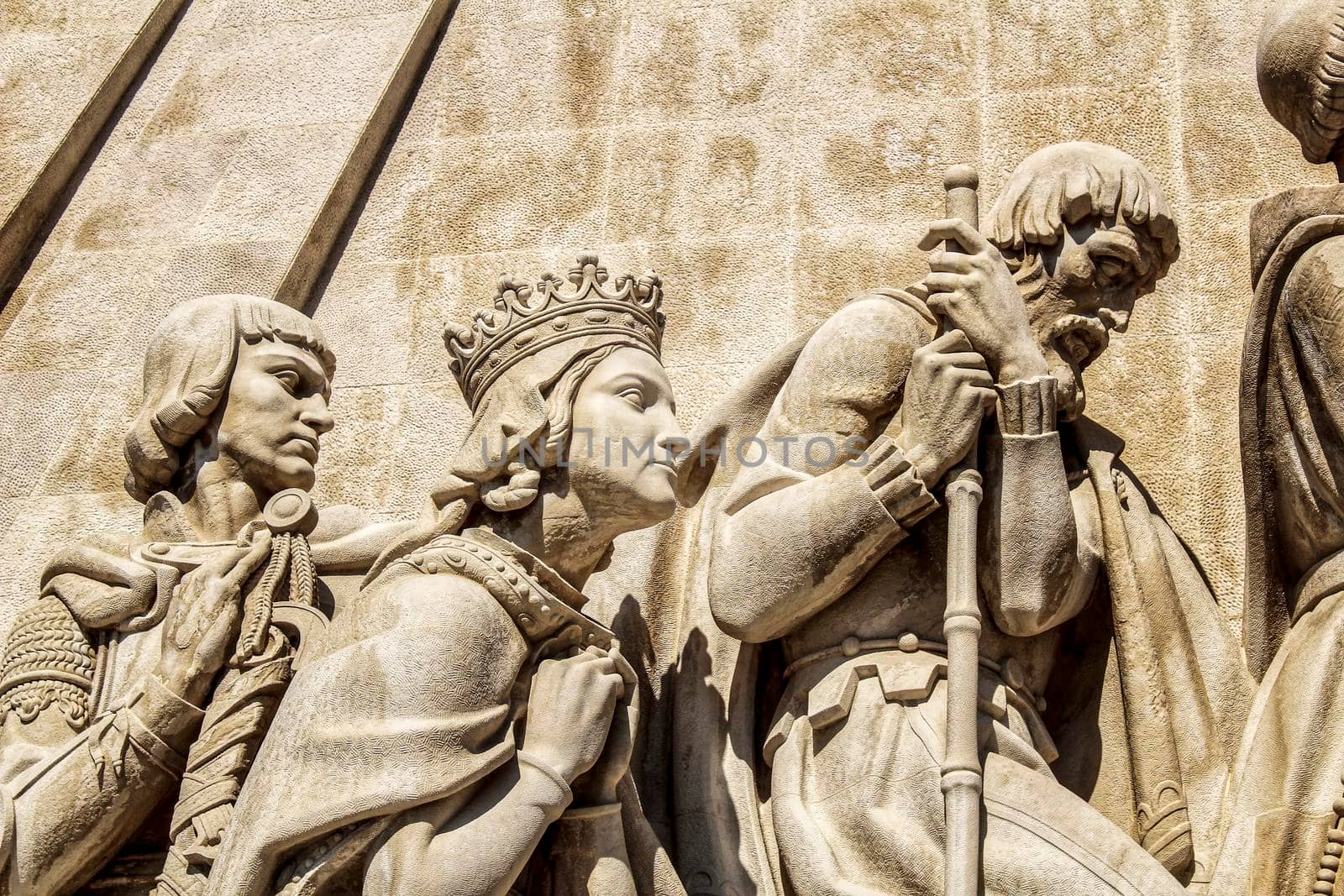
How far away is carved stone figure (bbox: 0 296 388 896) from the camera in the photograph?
196 inches

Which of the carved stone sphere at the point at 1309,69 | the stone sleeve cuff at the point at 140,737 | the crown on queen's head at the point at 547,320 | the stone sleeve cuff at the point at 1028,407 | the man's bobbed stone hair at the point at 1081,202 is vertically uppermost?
the carved stone sphere at the point at 1309,69

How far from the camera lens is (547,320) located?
525 cm

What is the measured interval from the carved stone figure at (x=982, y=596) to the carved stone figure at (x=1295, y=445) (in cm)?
17

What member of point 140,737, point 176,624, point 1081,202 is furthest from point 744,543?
point 140,737

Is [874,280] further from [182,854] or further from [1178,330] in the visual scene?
[182,854]

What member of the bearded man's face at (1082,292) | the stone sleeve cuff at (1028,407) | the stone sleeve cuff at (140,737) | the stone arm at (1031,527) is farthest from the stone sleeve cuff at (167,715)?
the bearded man's face at (1082,292)

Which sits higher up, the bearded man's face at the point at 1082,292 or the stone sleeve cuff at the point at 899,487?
the bearded man's face at the point at 1082,292

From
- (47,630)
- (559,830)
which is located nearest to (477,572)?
(559,830)

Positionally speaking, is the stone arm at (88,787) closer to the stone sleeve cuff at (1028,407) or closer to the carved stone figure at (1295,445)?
the stone sleeve cuff at (1028,407)

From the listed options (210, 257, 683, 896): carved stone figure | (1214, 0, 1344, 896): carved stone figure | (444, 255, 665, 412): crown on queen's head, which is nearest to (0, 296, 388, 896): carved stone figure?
(210, 257, 683, 896): carved stone figure

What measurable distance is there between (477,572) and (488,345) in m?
0.63

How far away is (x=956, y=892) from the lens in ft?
14.9

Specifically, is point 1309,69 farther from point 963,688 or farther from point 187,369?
point 187,369

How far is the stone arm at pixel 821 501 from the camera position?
5055 millimetres
